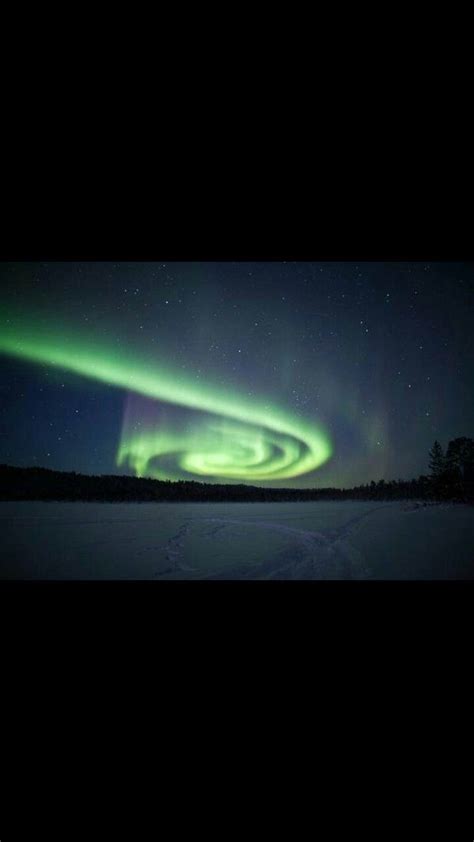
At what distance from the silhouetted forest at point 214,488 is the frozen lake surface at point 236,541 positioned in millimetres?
118

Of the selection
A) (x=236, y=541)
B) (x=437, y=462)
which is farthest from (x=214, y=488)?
(x=437, y=462)

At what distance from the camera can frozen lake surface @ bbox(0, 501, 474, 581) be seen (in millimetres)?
2717

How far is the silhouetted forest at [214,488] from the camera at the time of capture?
4129mm

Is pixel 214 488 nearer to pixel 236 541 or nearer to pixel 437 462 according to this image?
pixel 236 541

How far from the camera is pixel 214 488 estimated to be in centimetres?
429

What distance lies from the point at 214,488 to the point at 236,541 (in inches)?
36.8

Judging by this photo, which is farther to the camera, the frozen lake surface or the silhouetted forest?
the silhouetted forest

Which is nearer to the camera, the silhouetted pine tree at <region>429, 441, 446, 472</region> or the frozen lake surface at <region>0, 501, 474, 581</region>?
the frozen lake surface at <region>0, 501, 474, 581</region>

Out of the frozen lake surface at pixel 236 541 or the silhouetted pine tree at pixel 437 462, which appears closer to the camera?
the frozen lake surface at pixel 236 541

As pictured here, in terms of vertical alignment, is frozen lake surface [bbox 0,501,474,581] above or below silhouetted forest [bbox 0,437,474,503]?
below

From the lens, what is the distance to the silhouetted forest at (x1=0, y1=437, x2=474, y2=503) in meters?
4.13

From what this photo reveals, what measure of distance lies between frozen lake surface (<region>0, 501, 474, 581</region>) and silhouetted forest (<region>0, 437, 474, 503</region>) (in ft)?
0.39

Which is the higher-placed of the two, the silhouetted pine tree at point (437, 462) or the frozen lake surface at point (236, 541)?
the silhouetted pine tree at point (437, 462)
